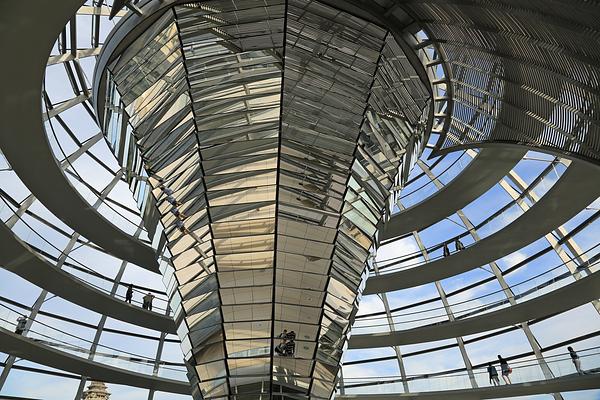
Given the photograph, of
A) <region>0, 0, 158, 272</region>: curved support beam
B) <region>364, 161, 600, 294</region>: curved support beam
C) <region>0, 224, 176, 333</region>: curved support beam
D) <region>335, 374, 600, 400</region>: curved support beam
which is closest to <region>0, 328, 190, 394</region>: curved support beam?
<region>0, 224, 176, 333</region>: curved support beam

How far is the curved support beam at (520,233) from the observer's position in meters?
18.1

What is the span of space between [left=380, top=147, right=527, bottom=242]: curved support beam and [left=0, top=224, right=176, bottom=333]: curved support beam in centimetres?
1098

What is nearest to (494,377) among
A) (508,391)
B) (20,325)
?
(508,391)

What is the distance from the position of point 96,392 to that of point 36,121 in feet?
48.1

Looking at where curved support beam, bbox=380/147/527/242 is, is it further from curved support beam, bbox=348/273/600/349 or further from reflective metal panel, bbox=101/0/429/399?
curved support beam, bbox=348/273/600/349

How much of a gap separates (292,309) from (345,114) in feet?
18.0

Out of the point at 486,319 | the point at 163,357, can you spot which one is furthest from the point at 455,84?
the point at 163,357

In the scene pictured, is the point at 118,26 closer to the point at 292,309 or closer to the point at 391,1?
the point at 391,1

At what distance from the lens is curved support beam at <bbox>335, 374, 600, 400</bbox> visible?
20.9 meters

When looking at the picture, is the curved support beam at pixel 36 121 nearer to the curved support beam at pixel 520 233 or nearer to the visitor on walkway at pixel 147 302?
the visitor on walkway at pixel 147 302

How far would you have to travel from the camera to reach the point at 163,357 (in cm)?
3066

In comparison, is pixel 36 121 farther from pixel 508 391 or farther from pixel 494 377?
pixel 508 391

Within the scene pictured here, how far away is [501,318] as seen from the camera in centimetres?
2331

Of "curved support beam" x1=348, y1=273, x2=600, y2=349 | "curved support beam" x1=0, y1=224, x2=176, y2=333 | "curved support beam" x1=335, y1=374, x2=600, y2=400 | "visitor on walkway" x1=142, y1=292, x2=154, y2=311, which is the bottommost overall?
"curved support beam" x1=335, y1=374, x2=600, y2=400
